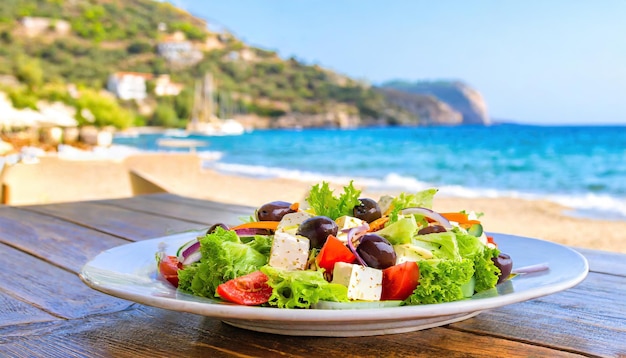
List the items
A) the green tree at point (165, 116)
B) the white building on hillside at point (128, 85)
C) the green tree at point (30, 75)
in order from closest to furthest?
the green tree at point (30, 75) < the white building on hillside at point (128, 85) < the green tree at point (165, 116)

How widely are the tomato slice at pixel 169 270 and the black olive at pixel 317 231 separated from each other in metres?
0.20

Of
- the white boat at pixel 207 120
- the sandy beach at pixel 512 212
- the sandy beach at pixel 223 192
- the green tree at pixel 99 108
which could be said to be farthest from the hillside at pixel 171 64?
the sandy beach at pixel 223 192

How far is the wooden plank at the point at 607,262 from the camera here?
1.15 meters

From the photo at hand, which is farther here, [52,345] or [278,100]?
[278,100]

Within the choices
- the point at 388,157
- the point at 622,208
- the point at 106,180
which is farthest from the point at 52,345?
the point at 388,157

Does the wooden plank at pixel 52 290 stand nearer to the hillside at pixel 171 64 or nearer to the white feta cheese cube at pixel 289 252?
the white feta cheese cube at pixel 289 252

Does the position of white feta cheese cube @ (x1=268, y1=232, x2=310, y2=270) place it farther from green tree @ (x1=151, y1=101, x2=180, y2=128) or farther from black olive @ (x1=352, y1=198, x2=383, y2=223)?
green tree @ (x1=151, y1=101, x2=180, y2=128)

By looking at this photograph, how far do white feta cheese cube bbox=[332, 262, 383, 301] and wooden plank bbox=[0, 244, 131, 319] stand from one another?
401mm

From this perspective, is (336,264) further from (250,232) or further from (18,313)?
(18,313)

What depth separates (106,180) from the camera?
243 inches

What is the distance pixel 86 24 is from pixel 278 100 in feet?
53.3

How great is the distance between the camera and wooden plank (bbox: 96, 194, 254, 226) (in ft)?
5.85

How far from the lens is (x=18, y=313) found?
35.3 inches

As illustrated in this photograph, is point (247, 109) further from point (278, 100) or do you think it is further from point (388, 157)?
point (388, 157)
